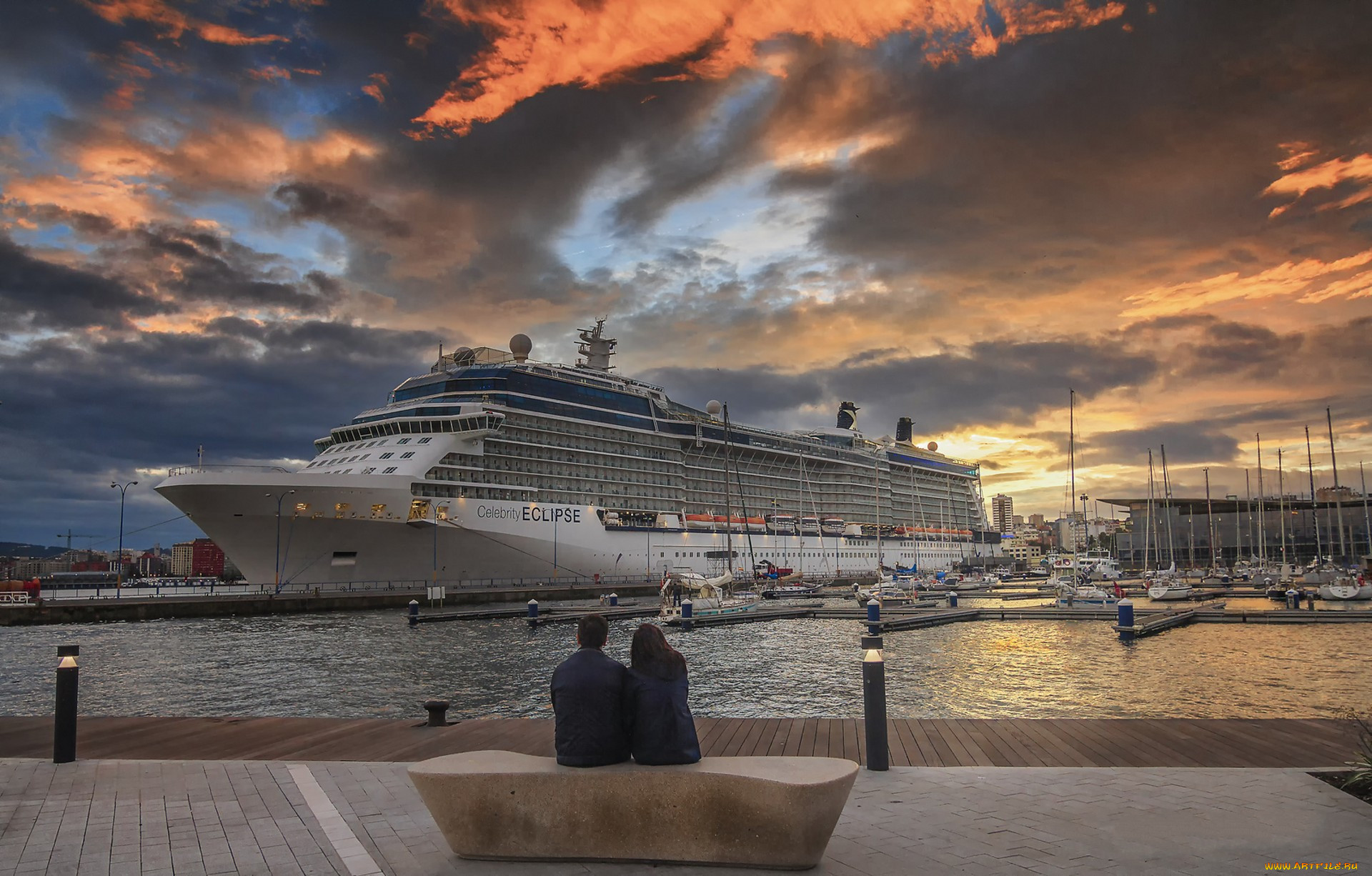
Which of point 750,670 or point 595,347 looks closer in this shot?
point 750,670

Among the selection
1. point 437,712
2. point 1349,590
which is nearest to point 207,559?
point 1349,590

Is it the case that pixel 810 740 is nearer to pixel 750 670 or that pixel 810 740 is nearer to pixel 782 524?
pixel 750 670

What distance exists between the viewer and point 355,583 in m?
49.1

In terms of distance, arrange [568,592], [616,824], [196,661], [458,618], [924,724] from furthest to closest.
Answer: [568,592] < [458,618] < [196,661] < [924,724] < [616,824]

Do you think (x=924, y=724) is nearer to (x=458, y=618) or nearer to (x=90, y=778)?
(x=90, y=778)

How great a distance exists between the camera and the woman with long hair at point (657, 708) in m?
5.33

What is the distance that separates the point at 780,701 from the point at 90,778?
11.8m

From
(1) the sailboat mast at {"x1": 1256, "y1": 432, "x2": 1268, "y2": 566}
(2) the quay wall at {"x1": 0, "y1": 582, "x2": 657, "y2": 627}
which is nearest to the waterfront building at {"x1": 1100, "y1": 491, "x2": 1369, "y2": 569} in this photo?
(1) the sailboat mast at {"x1": 1256, "y1": 432, "x2": 1268, "y2": 566}

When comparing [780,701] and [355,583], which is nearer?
[780,701]

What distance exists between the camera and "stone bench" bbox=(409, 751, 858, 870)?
5.08 metres

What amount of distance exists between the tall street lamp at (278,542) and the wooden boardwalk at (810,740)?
32836mm

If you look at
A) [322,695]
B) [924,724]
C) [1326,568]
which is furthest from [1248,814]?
[1326,568]

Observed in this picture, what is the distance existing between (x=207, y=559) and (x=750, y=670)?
178597 mm

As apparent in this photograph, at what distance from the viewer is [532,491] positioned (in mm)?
54562
